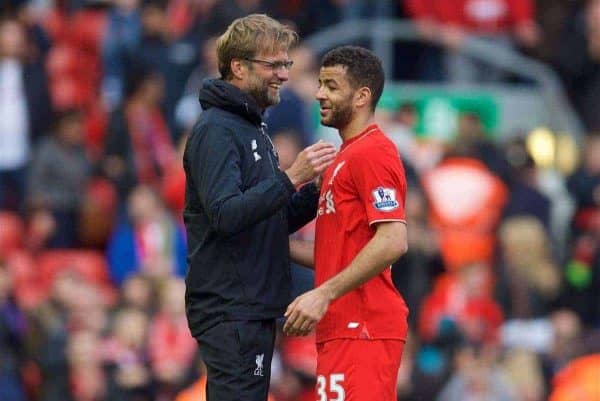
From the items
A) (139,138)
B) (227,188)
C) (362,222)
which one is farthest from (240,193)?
(139,138)

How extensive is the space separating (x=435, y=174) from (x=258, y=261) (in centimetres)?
691

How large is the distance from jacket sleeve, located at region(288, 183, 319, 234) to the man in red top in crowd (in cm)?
30

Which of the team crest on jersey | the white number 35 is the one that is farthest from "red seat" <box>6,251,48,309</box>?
the team crest on jersey

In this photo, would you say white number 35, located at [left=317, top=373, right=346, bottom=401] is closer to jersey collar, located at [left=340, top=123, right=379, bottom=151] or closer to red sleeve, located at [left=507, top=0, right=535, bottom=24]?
jersey collar, located at [left=340, top=123, right=379, bottom=151]

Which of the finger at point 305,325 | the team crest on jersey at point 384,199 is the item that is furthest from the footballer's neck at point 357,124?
the finger at point 305,325

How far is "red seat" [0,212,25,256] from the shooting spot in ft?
46.9

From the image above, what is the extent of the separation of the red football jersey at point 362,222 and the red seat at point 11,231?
23.1 feet

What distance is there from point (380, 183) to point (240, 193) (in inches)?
22.5

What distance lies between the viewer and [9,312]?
13.2 meters

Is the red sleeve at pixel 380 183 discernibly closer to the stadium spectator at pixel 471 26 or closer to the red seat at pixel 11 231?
the red seat at pixel 11 231

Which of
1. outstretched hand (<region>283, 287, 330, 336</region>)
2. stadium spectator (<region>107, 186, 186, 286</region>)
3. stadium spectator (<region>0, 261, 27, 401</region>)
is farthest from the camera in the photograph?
stadium spectator (<region>107, 186, 186, 286</region>)

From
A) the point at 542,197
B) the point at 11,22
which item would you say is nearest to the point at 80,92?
the point at 11,22

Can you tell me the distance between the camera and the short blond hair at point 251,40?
24.9 ft

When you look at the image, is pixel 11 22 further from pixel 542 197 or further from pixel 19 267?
pixel 542 197
